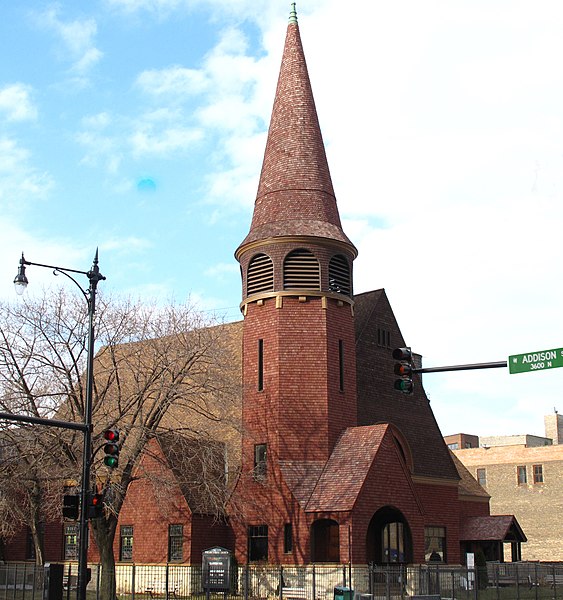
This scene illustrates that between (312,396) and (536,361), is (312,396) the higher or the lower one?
the higher one

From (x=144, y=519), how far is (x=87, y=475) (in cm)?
1612

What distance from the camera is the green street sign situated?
19578 millimetres

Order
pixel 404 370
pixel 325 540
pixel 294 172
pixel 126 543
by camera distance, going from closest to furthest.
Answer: pixel 404 370 < pixel 325 540 < pixel 126 543 < pixel 294 172

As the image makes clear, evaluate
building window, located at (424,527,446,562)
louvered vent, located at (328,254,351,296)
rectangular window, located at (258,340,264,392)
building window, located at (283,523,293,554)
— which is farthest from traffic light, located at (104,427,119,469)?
building window, located at (424,527,446,562)

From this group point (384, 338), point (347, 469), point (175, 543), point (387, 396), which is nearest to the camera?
point (347, 469)

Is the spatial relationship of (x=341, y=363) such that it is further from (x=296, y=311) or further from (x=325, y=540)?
(x=325, y=540)

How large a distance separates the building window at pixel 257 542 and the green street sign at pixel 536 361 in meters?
18.8

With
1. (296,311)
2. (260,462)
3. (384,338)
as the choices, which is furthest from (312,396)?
(384,338)

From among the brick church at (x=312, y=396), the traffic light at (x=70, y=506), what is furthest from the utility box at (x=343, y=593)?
the traffic light at (x=70, y=506)

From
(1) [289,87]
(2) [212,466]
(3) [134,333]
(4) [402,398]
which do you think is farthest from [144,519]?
(1) [289,87]

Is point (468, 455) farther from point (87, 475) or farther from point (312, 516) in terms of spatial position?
point (87, 475)

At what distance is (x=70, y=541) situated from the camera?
145 feet

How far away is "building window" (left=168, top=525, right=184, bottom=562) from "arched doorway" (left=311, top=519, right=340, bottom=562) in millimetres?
6027

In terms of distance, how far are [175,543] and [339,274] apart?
526 inches
